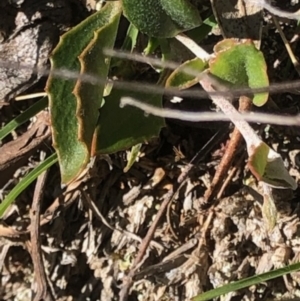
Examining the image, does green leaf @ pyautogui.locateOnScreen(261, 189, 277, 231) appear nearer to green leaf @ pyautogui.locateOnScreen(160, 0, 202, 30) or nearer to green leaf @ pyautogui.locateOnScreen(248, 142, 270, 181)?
green leaf @ pyautogui.locateOnScreen(248, 142, 270, 181)

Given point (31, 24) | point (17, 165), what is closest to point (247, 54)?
point (31, 24)

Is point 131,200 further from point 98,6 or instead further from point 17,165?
point 98,6

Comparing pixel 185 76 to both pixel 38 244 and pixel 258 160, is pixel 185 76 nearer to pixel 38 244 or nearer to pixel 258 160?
pixel 258 160

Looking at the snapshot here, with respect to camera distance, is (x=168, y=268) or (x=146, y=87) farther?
(x=168, y=268)

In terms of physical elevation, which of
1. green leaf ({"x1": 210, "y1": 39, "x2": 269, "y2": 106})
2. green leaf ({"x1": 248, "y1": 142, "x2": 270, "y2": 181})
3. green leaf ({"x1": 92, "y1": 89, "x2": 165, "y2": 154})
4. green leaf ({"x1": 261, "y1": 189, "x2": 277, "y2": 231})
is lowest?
green leaf ({"x1": 261, "y1": 189, "x2": 277, "y2": 231})

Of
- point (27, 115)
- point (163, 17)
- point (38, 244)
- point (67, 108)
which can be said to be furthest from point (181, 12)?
point (38, 244)

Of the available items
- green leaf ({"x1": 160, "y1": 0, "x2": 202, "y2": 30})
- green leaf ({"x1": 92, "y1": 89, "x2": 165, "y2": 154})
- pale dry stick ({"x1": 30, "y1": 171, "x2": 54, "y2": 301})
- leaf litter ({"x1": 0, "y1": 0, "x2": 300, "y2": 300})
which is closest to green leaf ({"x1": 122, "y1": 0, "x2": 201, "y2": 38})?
green leaf ({"x1": 160, "y1": 0, "x2": 202, "y2": 30})

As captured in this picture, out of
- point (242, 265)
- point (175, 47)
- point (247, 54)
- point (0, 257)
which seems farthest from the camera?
point (0, 257)
